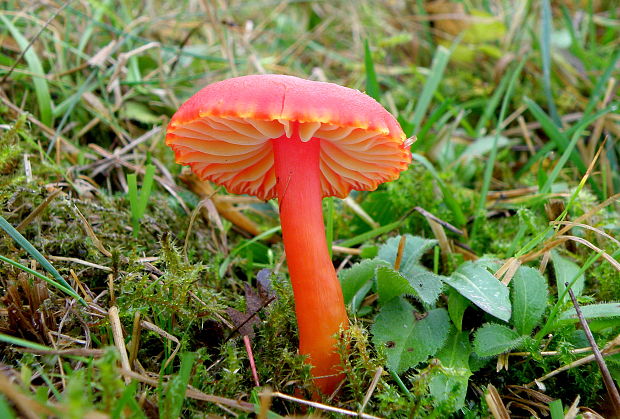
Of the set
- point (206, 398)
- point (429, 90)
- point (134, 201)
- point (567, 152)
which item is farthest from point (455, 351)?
point (429, 90)

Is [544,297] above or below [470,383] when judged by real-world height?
above

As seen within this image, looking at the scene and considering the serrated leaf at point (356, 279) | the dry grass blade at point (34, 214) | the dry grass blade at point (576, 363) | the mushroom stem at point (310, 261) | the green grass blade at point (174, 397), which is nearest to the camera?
the green grass blade at point (174, 397)

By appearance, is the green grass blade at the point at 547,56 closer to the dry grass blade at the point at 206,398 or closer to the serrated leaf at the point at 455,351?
the serrated leaf at the point at 455,351

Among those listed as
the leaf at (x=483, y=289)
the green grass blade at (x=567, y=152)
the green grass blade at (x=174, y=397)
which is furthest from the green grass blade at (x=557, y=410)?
the green grass blade at (x=567, y=152)

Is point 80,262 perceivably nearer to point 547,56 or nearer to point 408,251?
point 408,251

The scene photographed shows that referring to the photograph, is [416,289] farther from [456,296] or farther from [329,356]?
[329,356]

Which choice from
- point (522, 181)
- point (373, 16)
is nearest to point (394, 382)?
point (522, 181)

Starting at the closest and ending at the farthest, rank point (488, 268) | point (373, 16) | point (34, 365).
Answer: point (34, 365) < point (488, 268) < point (373, 16)
